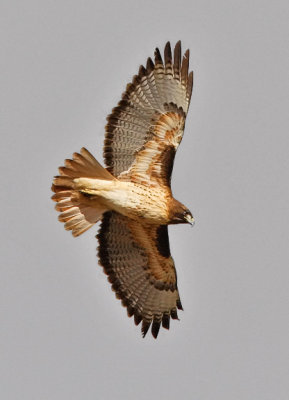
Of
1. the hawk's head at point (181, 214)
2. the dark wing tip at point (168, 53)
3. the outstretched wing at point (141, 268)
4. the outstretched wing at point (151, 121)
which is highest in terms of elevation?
the dark wing tip at point (168, 53)

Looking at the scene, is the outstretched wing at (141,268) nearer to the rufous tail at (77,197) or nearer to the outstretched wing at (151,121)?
the rufous tail at (77,197)

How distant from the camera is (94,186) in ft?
52.7

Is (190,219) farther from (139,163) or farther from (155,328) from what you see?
(155,328)

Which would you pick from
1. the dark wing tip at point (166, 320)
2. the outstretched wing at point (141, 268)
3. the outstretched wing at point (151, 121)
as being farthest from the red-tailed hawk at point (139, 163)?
the dark wing tip at point (166, 320)

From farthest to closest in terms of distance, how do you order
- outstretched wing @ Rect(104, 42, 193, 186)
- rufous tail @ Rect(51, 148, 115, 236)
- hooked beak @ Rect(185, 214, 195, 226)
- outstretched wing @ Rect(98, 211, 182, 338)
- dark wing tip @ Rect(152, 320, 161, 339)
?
dark wing tip @ Rect(152, 320, 161, 339)
outstretched wing @ Rect(98, 211, 182, 338)
outstretched wing @ Rect(104, 42, 193, 186)
hooked beak @ Rect(185, 214, 195, 226)
rufous tail @ Rect(51, 148, 115, 236)

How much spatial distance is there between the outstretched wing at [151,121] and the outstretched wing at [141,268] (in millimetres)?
807

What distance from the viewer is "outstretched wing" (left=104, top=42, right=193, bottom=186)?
1619 centimetres

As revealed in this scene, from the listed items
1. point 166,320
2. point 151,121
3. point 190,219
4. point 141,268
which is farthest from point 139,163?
point 166,320

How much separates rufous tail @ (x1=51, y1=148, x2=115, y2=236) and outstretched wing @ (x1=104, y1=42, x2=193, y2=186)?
1.30ft

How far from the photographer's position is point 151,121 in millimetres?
16219

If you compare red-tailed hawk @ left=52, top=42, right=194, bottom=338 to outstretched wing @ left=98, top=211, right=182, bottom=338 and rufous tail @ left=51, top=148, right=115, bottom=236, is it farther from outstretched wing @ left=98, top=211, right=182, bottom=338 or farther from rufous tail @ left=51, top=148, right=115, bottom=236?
outstretched wing @ left=98, top=211, right=182, bottom=338

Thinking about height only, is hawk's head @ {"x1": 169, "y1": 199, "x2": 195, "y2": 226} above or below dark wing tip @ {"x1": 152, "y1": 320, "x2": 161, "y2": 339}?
above

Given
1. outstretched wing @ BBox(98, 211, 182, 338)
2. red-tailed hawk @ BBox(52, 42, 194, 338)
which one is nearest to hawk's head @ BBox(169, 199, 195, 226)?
red-tailed hawk @ BBox(52, 42, 194, 338)

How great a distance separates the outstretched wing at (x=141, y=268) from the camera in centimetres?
1673
